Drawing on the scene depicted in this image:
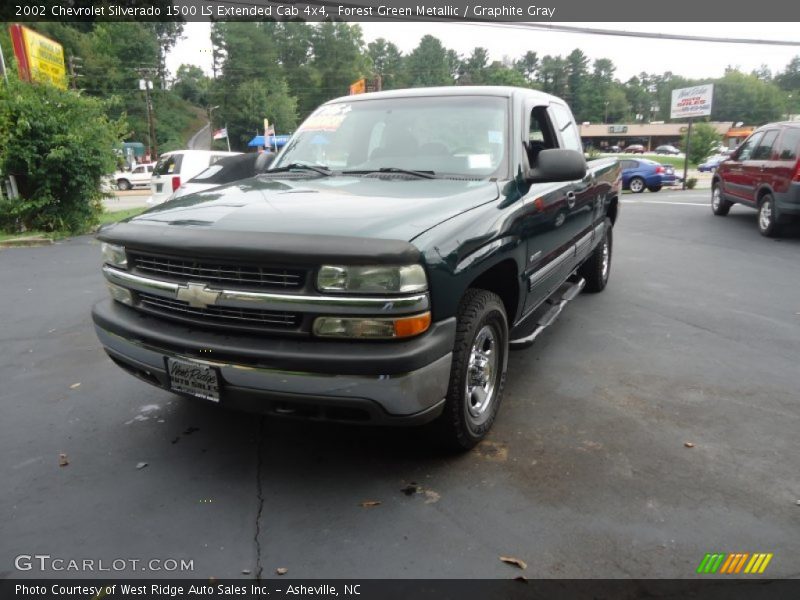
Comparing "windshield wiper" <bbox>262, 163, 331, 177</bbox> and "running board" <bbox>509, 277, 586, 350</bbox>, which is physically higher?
"windshield wiper" <bbox>262, 163, 331, 177</bbox>

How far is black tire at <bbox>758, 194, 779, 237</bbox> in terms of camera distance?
384 inches

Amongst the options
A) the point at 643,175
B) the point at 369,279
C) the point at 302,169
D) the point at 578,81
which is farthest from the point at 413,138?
the point at 578,81

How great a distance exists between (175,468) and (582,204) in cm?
361

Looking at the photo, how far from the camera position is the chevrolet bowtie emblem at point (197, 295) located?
2514 mm

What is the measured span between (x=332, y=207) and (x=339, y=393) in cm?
94

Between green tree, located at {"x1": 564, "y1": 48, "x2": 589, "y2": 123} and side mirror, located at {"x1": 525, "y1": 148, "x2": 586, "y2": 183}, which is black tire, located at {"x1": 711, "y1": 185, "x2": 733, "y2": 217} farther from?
green tree, located at {"x1": 564, "y1": 48, "x2": 589, "y2": 123}

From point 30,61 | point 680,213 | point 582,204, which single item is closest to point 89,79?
point 30,61

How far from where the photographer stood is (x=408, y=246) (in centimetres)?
231

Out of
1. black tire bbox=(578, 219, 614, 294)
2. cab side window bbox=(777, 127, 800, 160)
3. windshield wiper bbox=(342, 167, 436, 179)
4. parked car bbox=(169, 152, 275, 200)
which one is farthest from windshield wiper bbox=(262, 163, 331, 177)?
cab side window bbox=(777, 127, 800, 160)

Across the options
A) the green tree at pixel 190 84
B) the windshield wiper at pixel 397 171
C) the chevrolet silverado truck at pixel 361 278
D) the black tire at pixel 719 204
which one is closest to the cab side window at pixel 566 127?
the chevrolet silverado truck at pixel 361 278

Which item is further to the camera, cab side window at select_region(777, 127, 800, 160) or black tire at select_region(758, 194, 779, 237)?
black tire at select_region(758, 194, 779, 237)

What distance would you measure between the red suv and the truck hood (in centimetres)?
834

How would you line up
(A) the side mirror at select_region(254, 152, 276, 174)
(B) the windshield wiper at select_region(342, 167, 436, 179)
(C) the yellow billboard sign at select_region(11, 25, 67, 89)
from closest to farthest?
(B) the windshield wiper at select_region(342, 167, 436, 179)
(A) the side mirror at select_region(254, 152, 276, 174)
(C) the yellow billboard sign at select_region(11, 25, 67, 89)
